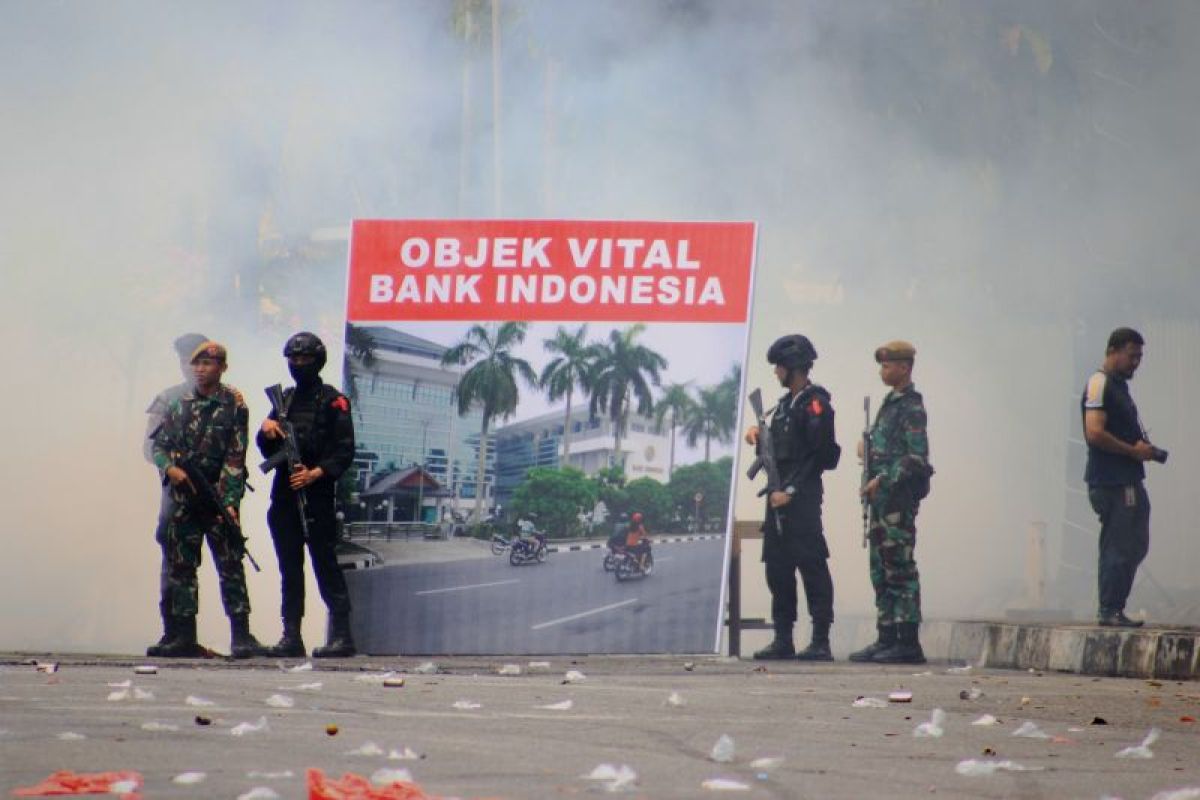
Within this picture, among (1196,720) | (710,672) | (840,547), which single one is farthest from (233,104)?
(1196,720)

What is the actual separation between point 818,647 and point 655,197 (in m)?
12.5

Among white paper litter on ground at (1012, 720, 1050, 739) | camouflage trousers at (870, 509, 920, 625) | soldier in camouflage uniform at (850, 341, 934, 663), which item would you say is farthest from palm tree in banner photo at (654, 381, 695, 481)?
white paper litter on ground at (1012, 720, 1050, 739)

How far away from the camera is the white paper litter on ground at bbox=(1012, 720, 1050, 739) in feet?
18.1

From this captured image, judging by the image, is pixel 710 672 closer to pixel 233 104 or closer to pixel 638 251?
pixel 638 251

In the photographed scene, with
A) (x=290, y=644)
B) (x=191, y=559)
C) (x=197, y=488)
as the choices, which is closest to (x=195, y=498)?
(x=197, y=488)

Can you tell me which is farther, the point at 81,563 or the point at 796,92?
the point at 796,92

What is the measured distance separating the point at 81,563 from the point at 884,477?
12137 millimetres

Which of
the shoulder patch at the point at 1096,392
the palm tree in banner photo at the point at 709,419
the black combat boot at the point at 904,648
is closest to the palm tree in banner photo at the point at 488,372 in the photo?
the palm tree in banner photo at the point at 709,419

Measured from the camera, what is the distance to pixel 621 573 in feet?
30.4

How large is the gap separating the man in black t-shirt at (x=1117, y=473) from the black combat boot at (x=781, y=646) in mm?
1400

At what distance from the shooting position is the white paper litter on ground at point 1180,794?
13.6ft

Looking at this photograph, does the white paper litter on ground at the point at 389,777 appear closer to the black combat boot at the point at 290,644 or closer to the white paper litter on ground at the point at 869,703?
the white paper litter on ground at the point at 869,703

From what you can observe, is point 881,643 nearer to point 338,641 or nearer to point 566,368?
point 566,368

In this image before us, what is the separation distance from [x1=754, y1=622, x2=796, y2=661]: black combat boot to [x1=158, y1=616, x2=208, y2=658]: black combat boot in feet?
8.37
